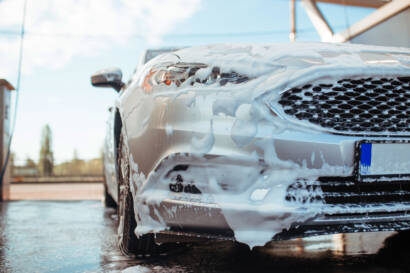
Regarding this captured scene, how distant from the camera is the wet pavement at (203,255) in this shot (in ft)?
7.57

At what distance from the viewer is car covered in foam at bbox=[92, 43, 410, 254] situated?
1826 mm

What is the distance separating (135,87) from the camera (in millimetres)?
2354

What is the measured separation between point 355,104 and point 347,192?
15.4 inches

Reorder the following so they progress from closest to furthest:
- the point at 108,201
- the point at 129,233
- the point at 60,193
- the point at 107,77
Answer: the point at 129,233 < the point at 107,77 < the point at 108,201 < the point at 60,193

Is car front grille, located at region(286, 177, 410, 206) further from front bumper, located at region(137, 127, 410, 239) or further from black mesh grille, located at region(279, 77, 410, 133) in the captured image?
black mesh grille, located at region(279, 77, 410, 133)

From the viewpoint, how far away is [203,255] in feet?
8.66

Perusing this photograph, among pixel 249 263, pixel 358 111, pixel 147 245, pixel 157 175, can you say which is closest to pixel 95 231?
pixel 147 245

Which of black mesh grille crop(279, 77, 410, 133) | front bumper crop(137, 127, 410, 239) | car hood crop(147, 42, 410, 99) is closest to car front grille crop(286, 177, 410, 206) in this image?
front bumper crop(137, 127, 410, 239)

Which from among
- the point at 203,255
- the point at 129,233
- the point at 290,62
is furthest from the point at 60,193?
the point at 290,62

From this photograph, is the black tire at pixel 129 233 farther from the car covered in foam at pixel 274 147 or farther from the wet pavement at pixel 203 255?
the car covered in foam at pixel 274 147

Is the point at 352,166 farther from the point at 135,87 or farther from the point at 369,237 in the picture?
the point at 369,237

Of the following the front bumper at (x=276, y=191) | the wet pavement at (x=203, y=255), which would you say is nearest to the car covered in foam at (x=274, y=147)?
the front bumper at (x=276, y=191)

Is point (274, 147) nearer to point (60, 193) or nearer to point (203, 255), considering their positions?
point (203, 255)

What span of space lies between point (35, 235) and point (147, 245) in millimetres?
1472
